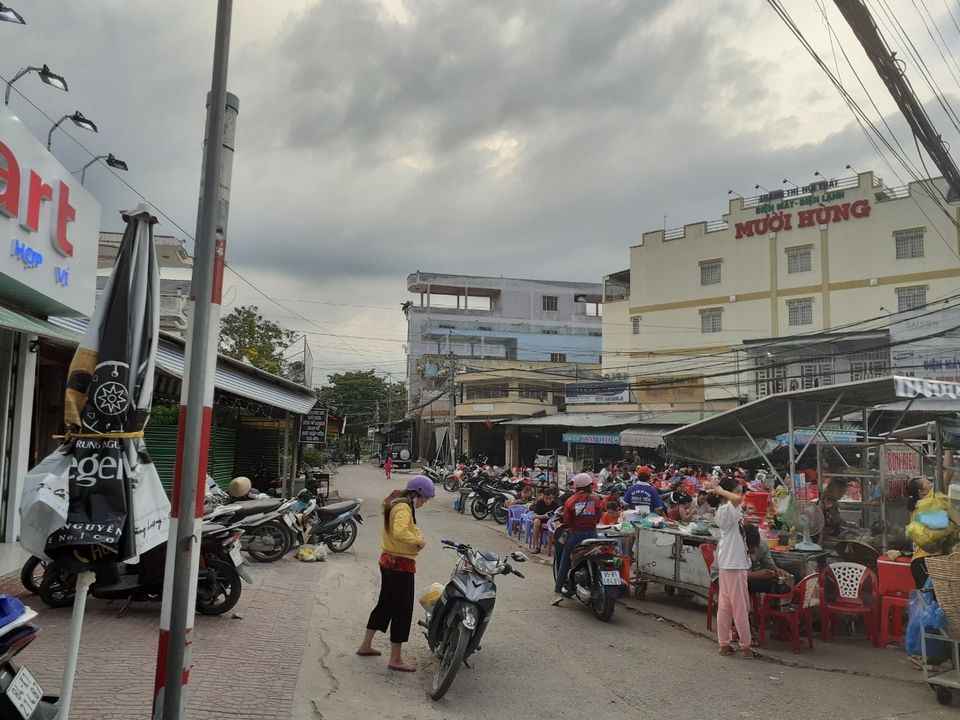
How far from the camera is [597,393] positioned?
1592 inches

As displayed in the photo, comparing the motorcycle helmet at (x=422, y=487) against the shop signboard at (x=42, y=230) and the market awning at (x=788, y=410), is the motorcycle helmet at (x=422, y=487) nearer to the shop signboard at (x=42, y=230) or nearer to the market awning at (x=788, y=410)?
the shop signboard at (x=42, y=230)

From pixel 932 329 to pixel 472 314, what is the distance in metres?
35.7

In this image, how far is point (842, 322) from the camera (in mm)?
34219

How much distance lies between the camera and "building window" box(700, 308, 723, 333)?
125 ft

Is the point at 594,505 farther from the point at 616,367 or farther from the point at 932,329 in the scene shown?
the point at 616,367

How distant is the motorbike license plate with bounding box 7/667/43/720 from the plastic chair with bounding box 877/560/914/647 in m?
7.41

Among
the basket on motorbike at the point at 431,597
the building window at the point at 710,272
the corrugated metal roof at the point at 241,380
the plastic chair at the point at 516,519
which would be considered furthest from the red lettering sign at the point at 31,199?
the building window at the point at 710,272

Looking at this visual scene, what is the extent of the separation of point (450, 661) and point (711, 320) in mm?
35611

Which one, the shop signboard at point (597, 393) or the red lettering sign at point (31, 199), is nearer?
the red lettering sign at point (31, 199)

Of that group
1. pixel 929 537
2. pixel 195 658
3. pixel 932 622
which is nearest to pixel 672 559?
pixel 929 537

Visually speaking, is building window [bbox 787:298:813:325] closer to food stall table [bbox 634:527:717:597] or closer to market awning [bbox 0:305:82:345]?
food stall table [bbox 634:527:717:597]

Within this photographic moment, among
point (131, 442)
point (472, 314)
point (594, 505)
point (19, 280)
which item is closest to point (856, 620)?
point (594, 505)

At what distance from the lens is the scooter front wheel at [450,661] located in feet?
17.6

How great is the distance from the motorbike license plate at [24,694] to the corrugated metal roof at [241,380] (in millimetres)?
6693
